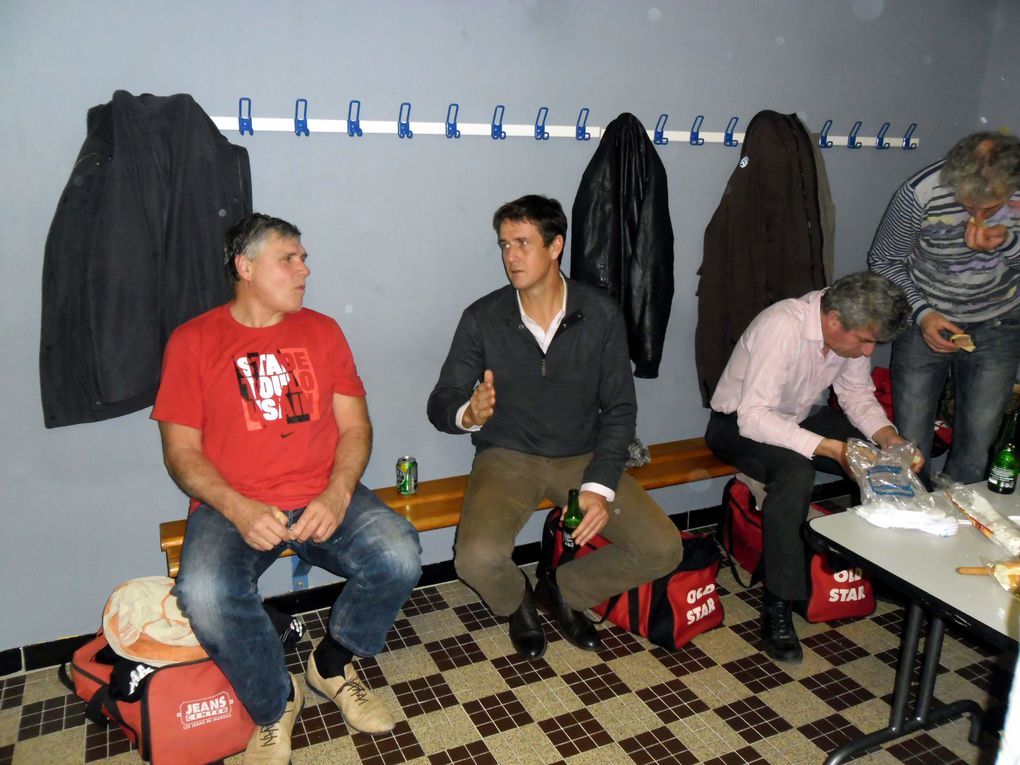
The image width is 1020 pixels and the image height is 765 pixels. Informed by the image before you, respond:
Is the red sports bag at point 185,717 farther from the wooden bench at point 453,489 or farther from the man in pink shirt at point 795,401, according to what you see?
the man in pink shirt at point 795,401

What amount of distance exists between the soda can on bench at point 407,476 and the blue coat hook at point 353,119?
1.13 metres

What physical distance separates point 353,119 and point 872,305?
1.78 meters

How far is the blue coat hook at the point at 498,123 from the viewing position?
2.71 m

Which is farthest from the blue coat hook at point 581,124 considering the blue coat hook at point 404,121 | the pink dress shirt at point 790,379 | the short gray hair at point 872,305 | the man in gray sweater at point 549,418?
the short gray hair at point 872,305

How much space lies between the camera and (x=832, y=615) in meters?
2.75

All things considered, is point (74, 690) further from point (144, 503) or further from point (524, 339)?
point (524, 339)

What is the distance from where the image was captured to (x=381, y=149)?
260 cm

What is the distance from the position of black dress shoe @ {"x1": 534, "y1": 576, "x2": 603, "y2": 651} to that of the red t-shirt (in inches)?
36.9

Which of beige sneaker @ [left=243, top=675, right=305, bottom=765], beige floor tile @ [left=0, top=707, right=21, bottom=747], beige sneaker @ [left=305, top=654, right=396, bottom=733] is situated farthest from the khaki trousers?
beige floor tile @ [left=0, top=707, right=21, bottom=747]

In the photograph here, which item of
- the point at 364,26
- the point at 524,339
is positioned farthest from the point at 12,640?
the point at 364,26

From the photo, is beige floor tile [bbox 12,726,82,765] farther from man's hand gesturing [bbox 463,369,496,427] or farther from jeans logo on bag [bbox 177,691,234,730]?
man's hand gesturing [bbox 463,369,496,427]

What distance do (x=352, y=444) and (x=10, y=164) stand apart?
4.07 feet

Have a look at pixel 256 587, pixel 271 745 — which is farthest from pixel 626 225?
pixel 271 745

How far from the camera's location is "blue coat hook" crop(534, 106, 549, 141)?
278 cm
